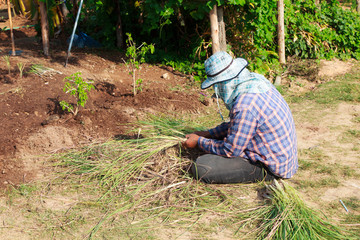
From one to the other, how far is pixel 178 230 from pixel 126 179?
2.78ft

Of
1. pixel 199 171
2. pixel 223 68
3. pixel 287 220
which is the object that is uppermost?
pixel 223 68

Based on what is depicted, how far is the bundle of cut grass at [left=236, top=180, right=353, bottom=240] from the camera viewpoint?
2.78m

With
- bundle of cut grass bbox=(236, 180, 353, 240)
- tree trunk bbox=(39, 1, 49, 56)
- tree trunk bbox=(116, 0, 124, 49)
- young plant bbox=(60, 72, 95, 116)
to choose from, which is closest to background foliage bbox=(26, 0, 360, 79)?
tree trunk bbox=(116, 0, 124, 49)

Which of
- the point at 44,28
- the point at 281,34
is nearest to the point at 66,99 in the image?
the point at 44,28

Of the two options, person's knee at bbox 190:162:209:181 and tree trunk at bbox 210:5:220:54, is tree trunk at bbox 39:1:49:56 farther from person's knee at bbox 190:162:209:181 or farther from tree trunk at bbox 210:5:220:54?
person's knee at bbox 190:162:209:181

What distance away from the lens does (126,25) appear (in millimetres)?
7605

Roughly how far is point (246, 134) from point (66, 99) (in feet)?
9.33

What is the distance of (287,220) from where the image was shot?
291cm

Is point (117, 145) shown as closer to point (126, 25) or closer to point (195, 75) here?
point (195, 75)

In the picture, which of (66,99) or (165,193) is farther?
(66,99)

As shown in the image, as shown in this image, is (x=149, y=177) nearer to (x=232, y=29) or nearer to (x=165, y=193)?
(x=165, y=193)

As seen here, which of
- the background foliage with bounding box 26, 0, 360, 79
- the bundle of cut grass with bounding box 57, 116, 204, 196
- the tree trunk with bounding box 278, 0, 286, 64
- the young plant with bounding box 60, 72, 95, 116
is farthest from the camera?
the tree trunk with bounding box 278, 0, 286, 64

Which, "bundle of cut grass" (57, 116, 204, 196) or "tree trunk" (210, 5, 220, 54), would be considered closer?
"bundle of cut grass" (57, 116, 204, 196)

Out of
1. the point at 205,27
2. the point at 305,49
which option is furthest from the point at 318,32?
the point at 205,27
